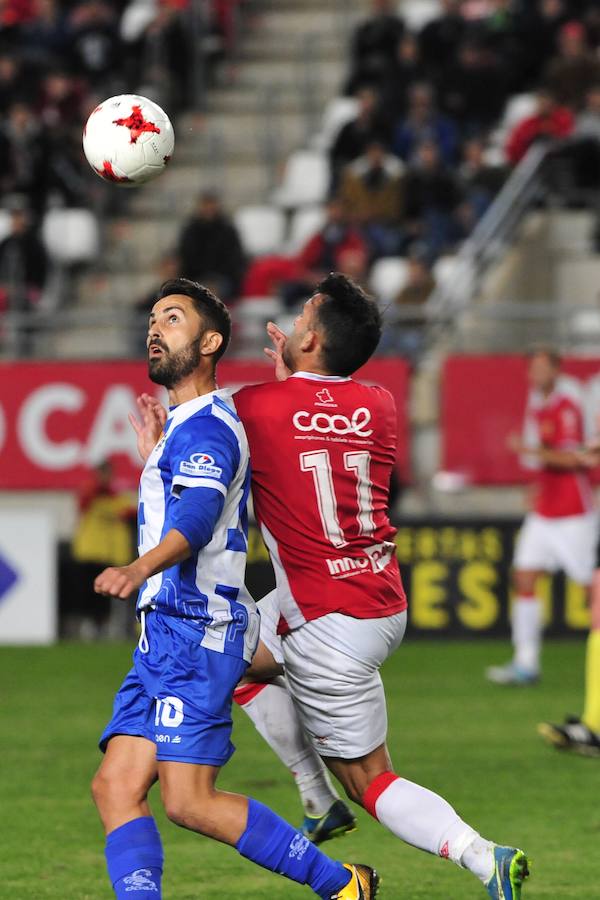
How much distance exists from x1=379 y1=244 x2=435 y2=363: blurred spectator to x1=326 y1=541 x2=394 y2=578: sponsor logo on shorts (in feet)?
35.1

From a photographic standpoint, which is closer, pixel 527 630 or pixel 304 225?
pixel 527 630

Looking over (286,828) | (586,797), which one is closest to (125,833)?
(286,828)

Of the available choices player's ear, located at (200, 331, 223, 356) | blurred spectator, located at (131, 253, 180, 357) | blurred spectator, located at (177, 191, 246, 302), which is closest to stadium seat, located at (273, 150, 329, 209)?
blurred spectator, located at (177, 191, 246, 302)

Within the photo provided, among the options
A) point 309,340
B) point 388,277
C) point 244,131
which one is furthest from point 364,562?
point 244,131

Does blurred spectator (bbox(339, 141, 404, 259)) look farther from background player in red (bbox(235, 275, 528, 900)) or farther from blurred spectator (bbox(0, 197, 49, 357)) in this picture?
background player in red (bbox(235, 275, 528, 900))

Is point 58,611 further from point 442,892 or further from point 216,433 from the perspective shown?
point 216,433

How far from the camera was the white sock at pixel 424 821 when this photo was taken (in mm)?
5570

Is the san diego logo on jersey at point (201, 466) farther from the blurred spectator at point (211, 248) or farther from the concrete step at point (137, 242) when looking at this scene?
the concrete step at point (137, 242)

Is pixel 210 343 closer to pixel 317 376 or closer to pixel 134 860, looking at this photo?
pixel 317 376

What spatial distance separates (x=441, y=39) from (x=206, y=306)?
48.6 ft

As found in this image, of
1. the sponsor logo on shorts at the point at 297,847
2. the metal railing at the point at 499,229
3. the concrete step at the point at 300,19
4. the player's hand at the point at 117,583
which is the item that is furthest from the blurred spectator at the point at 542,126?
the player's hand at the point at 117,583

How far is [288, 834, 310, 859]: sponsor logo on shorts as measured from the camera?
5391mm

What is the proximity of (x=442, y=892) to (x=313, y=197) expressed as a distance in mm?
13854

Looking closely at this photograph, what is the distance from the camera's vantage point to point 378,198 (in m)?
18.3
